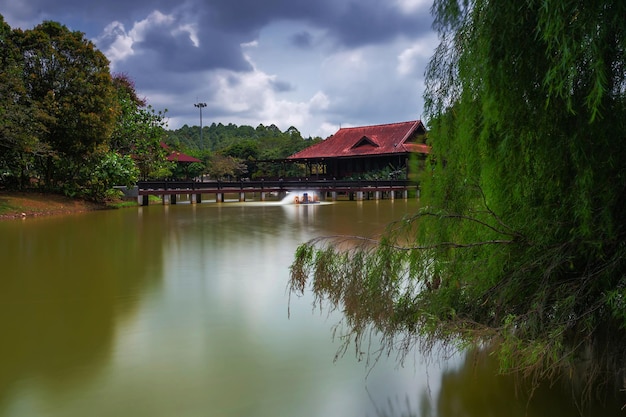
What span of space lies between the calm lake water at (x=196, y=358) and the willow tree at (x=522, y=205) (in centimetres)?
47

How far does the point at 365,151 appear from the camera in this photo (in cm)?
3375

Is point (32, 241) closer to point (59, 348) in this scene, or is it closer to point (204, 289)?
point (204, 289)

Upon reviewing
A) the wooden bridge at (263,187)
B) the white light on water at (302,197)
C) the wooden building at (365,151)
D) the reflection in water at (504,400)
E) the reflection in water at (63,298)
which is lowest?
the reflection in water at (504,400)

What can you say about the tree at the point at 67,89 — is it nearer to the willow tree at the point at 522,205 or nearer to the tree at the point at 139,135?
the tree at the point at 139,135

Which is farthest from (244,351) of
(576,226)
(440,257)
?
(576,226)

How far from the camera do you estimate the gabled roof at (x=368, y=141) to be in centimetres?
3266

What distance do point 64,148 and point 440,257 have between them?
20.6 m

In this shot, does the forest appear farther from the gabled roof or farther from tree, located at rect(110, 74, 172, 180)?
the gabled roof

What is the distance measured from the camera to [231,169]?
42969mm

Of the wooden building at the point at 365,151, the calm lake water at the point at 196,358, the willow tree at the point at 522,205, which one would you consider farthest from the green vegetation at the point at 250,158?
the willow tree at the point at 522,205

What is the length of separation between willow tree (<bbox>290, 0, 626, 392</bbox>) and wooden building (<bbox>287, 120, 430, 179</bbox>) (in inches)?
1066

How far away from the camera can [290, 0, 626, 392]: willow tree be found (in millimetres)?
2893

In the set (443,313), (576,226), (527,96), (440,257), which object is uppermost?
(527,96)

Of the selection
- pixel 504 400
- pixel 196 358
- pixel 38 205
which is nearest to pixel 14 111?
pixel 38 205
